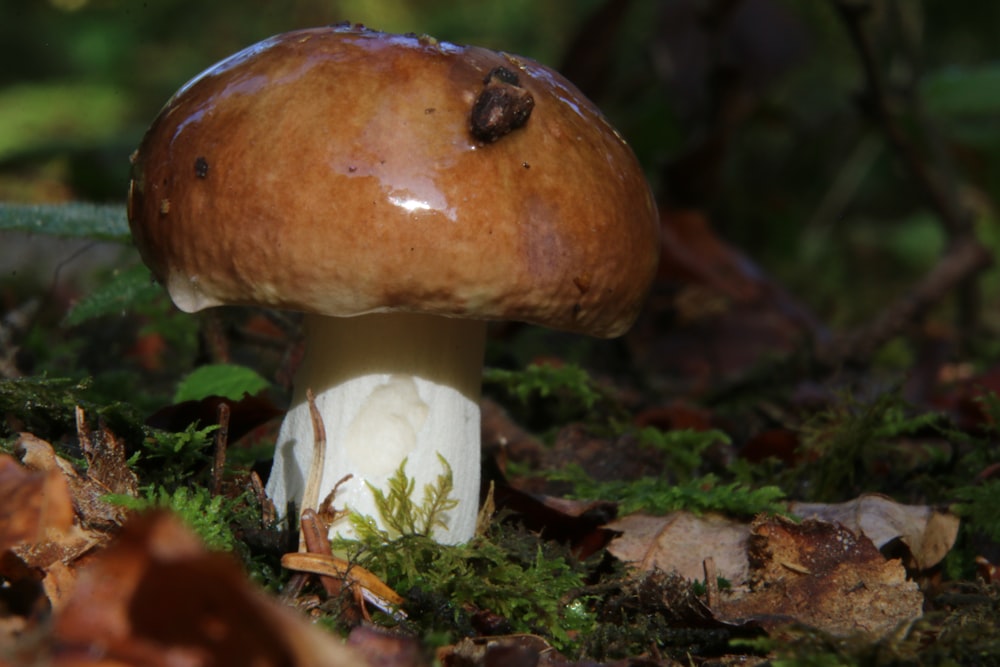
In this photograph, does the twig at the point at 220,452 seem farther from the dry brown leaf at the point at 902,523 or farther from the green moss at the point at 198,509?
the dry brown leaf at the point at 902,523

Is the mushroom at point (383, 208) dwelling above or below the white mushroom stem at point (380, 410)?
above

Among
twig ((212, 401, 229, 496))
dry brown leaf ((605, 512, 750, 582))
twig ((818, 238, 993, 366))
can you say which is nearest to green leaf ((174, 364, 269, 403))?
twig ((212, 401, 229, 496))

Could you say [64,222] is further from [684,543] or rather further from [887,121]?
[887,121]

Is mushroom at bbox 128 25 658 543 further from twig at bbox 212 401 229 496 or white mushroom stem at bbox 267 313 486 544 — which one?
twig at bbox 212 401 229 496

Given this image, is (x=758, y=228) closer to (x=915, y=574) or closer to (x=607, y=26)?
(x=607, y=26)

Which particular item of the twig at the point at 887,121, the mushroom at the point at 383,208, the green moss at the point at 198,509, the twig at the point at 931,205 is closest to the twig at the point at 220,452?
the green moss at the point at 198,509

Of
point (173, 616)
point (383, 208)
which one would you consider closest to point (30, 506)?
point (173, 616)
